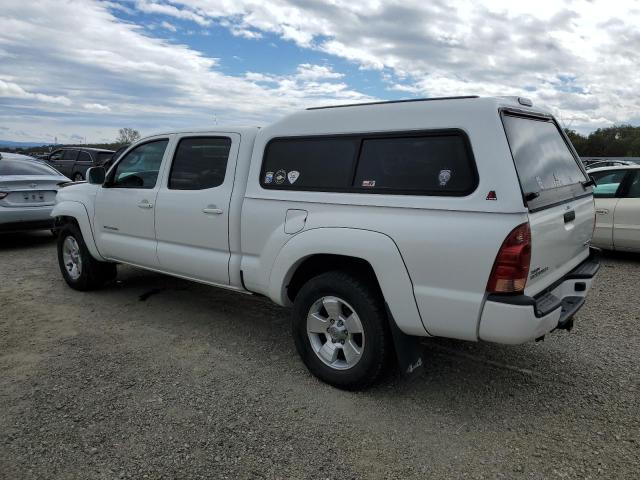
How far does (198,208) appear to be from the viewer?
167 inches

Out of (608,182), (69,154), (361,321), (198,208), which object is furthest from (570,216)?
(69,154)

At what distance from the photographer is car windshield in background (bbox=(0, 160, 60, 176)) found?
29.2 ft

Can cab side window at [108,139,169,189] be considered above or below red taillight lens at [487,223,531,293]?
above

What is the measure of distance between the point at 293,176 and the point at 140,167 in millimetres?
2133

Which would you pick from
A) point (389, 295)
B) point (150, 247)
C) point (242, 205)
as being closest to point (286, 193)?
point (242, 205)

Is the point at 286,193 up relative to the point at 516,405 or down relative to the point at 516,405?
up

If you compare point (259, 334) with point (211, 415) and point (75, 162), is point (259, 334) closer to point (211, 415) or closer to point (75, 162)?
point (211, 415)

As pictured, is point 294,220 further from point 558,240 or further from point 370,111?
point 558,240

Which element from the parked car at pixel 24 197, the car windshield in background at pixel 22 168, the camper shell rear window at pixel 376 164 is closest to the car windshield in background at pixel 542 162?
the camper shell rear window at pixel 376 164

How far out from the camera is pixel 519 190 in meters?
2.69

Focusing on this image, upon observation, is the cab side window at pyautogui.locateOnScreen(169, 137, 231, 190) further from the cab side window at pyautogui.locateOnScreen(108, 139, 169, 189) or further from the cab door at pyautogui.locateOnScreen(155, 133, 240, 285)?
the cab side window at pyautogui.locateOnScreen(108, 139, 169, 189)

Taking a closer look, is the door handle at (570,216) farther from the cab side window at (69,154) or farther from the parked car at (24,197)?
the cab side window at (69,154)

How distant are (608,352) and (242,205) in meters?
3.30

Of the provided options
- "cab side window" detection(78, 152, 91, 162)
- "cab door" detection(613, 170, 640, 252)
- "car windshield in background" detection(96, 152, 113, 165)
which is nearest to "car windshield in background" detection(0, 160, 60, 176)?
"car windshield in background" detection(96, 152, 113, 165)
